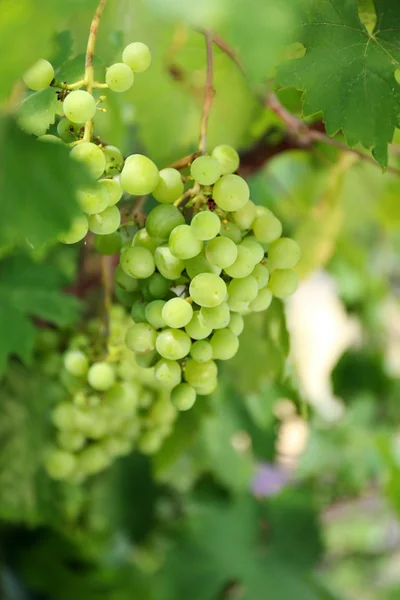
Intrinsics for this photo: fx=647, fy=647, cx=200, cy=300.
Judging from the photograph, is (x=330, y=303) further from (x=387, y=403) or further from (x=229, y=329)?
(x=229, y=329)

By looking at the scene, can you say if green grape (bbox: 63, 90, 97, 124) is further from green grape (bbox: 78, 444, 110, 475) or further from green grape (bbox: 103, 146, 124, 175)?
green grape (bbox: 78, 444, 110, 475)

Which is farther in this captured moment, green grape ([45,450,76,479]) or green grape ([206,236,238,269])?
green grape ([45,450,76,479])

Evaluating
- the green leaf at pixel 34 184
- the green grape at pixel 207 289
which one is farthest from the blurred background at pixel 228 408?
the green grape at pixel 207 289

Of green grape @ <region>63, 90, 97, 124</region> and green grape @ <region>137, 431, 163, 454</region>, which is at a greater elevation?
green grape @ <region>63, 90, 97, 124</region>

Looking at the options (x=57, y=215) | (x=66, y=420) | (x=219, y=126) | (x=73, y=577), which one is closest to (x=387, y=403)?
(x=73, y=577)

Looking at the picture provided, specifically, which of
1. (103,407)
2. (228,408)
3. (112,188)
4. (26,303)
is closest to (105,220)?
(112,188)

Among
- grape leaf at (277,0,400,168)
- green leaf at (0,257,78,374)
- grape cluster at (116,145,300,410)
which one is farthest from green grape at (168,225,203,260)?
green leaf at (0,257,78,374)

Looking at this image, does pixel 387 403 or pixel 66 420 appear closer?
pixel 66 420
